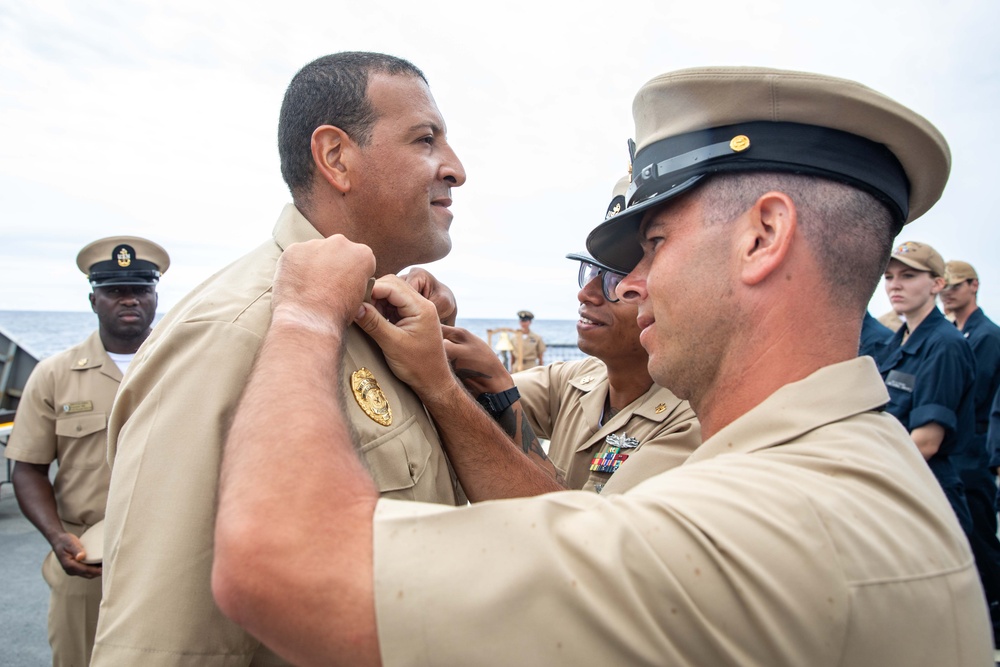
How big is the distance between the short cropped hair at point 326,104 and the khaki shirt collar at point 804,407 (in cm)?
133

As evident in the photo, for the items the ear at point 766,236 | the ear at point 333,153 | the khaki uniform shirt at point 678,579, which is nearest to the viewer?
the khaki uniform shirt at point 678,579

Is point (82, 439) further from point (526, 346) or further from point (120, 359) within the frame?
point (526, 346)

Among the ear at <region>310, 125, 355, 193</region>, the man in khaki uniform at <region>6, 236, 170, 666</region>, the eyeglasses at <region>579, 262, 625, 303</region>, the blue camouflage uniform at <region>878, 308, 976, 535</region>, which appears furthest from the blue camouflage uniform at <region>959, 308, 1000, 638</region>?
the man in khaki uniform at <region>6, 236, 170, 666</region>

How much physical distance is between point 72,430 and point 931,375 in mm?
5501

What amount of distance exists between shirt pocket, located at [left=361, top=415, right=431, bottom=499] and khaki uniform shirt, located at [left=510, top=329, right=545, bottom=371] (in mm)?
13025

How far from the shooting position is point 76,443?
13.9 ft

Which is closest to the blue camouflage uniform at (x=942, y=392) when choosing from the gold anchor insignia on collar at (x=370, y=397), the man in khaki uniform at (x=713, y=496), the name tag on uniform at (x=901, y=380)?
the name tag on uniform at (x=901, y=380)

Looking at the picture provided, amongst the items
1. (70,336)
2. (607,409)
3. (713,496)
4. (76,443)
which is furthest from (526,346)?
(70,336)

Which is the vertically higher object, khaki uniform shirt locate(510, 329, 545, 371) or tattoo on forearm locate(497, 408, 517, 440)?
tattoo on forearm locate(497, 408, 517, 440)

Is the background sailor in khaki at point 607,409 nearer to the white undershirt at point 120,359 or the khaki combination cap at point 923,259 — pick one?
the white undershirt at point 120,359

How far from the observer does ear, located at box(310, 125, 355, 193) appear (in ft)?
6.98

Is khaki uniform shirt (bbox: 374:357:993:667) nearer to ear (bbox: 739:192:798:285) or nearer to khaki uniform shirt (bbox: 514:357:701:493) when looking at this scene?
ear (bbox: 739:192:798:285)

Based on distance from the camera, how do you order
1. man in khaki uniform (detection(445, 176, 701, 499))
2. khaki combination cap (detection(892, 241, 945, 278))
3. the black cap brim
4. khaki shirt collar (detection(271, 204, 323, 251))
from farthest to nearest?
khaki combination cap (detection(892, 241, 945, 278)) < man in khaki uniform (detection(445, 176, 701, 499)) < khaki shirt collar (detection(271, 204, 323, 251)) < the black cap brim

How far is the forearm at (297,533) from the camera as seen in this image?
1056mm
